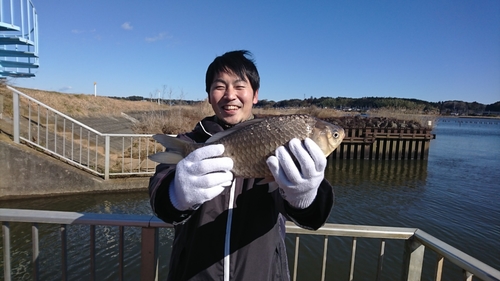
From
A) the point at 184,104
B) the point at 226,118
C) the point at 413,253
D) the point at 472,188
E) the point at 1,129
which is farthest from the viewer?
the point at 184,104

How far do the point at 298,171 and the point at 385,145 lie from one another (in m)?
24.3

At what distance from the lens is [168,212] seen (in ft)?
6.03

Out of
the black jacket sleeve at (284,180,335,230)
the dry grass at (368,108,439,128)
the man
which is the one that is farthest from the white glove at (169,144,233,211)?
the dry grass at (368,108,439,128)

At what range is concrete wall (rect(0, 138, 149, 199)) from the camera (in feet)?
27.2

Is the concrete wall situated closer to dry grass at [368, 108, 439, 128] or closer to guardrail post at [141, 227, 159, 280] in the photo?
guardrail post at [141, 227, 159, 280]

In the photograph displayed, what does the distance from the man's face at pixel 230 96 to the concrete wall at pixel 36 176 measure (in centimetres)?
843

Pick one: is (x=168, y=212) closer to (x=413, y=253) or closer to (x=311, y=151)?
(x=311, y=151)

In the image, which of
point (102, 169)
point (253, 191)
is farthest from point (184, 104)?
point (253, 191)

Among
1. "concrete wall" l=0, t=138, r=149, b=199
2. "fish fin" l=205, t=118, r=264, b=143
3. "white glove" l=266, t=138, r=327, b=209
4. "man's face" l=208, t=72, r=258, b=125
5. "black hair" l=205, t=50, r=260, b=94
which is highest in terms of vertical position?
"black hair" l=205, t=50, r=260, b=94

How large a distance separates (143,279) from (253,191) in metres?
1.50

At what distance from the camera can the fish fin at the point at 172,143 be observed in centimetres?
199

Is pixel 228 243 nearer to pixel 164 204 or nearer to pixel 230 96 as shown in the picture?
pixel 164 204

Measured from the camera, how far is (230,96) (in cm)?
227

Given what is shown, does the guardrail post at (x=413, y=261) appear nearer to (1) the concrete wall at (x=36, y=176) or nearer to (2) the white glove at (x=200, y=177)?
(2) the white glove at (x=200, y=177)
